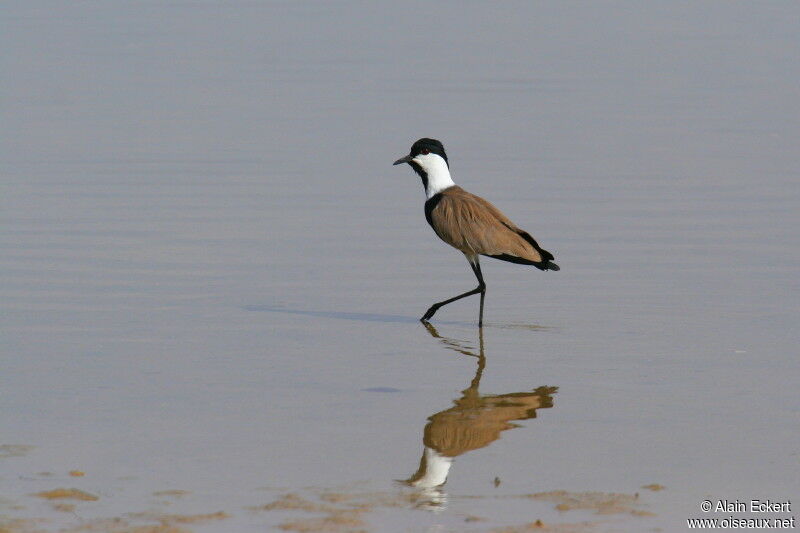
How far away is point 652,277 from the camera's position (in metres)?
10.7

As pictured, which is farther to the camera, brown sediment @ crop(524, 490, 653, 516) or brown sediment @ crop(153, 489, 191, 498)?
brown sediment @ crop(153, 489, 191, 498)

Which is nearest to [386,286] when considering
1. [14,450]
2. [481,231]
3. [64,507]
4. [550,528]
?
[481,231]

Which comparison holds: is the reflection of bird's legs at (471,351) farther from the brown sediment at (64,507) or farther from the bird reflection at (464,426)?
the brown sediment at (64,507)

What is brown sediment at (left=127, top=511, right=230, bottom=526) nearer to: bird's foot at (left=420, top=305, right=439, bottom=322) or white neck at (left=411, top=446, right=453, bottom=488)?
white neck at (left=411, top=446, right=453, bottom=488)

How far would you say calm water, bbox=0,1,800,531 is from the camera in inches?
252

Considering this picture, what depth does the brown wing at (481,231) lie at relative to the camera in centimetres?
996

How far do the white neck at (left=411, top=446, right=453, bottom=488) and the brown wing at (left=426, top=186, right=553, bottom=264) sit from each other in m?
3.31

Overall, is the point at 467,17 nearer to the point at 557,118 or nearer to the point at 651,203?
the point at 557,118

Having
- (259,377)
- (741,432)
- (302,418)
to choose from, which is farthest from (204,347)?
(741,432)

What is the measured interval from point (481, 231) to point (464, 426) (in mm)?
3037

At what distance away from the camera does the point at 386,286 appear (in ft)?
34.8

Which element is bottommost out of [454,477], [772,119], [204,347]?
[454,477]

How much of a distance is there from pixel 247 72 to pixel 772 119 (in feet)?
22.6

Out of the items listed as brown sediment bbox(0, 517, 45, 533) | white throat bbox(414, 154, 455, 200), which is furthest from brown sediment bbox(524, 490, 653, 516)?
white throat bbox(414, 154, 455, 200)
